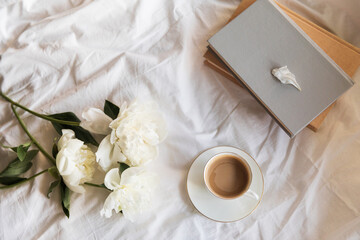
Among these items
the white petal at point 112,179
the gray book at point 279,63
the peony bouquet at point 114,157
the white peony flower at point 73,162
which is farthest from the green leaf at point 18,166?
the gray book at point 279,63

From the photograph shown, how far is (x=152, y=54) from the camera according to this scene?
864mm

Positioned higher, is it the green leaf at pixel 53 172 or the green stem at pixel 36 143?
the green stem at pixel 36 143

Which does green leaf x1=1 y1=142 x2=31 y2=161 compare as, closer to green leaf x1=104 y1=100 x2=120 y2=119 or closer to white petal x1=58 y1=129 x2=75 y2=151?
white petal x1=58 y1=129 x2=75 y2=151

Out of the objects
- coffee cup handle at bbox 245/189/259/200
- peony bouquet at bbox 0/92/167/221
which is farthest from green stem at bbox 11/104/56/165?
coffee cup handle at bbox 245/189/259/200

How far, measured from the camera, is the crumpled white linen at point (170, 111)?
77 centimetres

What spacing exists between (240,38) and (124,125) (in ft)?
1.12

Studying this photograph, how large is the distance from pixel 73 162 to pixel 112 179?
0.27ft

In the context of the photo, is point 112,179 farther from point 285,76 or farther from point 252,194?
point 285,76

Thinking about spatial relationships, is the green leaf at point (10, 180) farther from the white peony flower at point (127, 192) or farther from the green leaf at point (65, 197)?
the white peony flower at point (127, 192)

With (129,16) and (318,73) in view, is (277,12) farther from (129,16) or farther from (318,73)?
(129,16)

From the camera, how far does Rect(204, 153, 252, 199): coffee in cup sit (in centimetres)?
78

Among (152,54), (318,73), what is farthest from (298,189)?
(152,54)

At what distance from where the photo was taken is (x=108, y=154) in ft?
2.30

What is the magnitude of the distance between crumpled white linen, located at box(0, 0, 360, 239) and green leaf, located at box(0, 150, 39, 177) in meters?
0.02
